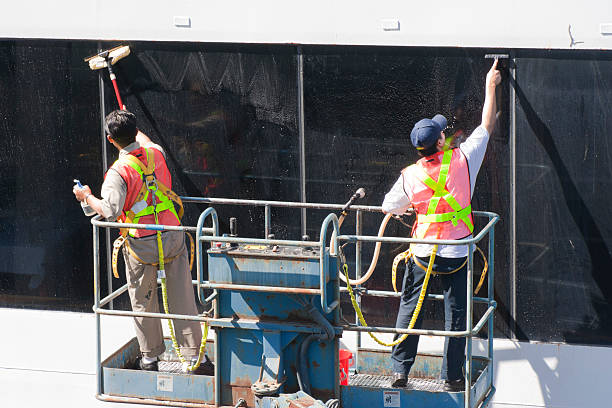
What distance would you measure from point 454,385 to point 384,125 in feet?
7.06

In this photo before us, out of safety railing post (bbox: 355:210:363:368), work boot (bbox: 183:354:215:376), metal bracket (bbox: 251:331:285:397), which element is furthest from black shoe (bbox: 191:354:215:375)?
safety railing post (bbox: 355:210:363:368)

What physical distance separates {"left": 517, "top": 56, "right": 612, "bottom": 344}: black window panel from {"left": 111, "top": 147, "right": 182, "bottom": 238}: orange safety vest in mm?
2652

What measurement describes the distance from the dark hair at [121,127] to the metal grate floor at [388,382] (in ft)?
7.93

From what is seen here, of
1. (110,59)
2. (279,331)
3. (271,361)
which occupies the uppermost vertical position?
(110,59)

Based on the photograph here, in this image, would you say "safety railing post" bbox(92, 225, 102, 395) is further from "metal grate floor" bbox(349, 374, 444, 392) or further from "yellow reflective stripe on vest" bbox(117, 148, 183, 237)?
"metal grate floor" bbox(349, 374, 444, 392)

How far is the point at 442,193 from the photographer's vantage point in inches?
269

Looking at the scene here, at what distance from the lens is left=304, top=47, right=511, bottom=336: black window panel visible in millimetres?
7840

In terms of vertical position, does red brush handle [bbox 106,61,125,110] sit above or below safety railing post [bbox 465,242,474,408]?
above

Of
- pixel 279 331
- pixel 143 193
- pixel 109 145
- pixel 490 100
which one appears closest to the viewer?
pixel 279 331

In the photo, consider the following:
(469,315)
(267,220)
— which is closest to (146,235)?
(267,220)

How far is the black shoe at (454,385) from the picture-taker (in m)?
7.02

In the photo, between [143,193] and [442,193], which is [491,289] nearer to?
[442,193]

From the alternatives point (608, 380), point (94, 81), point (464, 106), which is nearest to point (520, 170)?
point (464, 106)

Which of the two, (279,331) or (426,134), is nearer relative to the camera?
(279,331)
